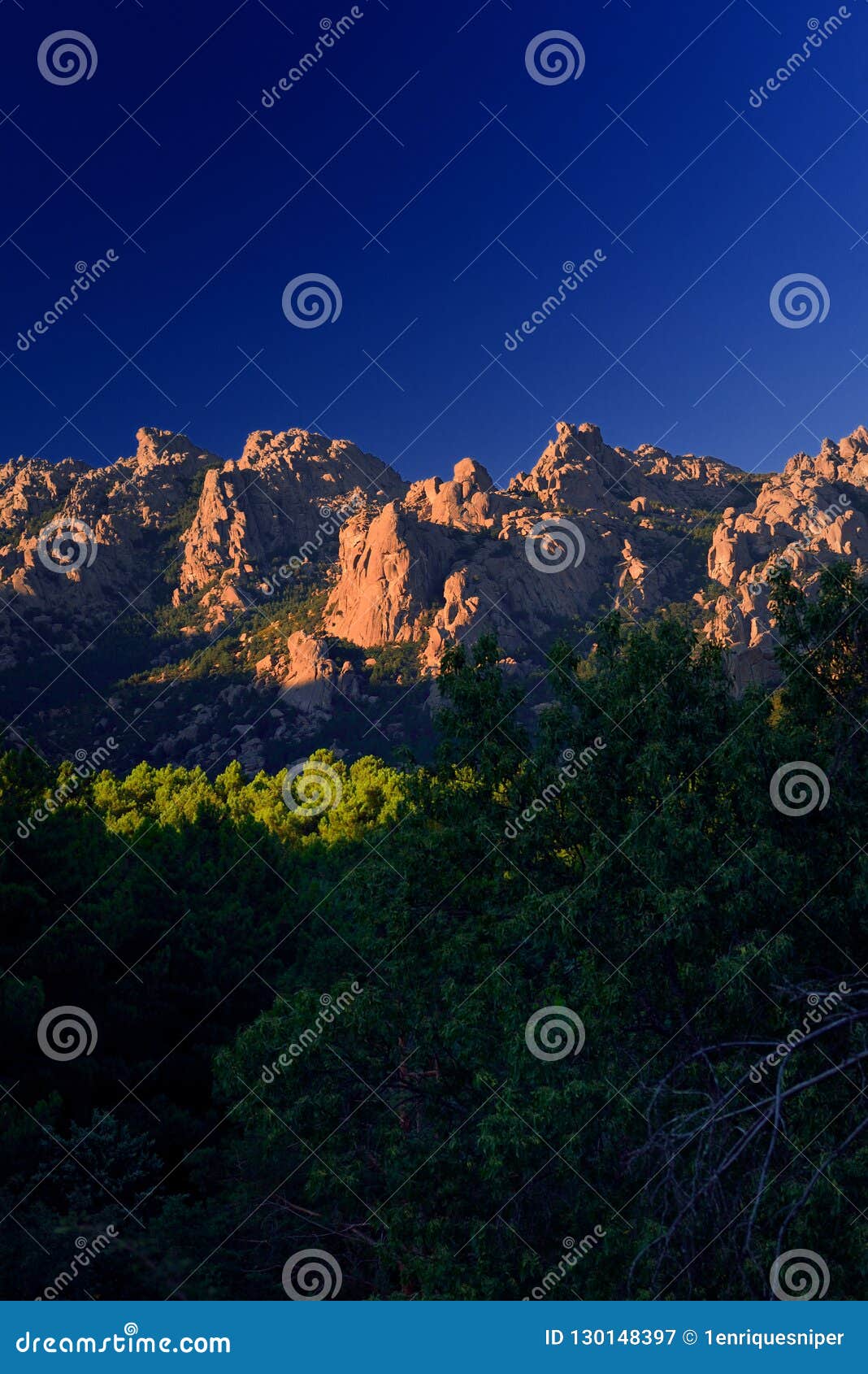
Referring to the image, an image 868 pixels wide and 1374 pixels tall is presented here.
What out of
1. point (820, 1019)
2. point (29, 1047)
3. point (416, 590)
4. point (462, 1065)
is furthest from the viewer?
point (416, 590)

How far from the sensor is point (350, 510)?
199m

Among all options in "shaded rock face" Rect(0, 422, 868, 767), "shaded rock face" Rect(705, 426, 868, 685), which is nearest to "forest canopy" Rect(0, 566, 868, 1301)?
"shaded rock face" Rect(0, 422, 868, 767)

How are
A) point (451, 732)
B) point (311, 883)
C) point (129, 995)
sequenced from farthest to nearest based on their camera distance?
1. point (311, 883)
2. point (129, 995)
3. point (451, 732)

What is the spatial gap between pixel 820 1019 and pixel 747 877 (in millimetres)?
2462

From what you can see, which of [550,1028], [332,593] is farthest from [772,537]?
[550,1028]

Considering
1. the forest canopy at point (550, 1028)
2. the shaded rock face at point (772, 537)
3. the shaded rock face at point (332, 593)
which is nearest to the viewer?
the forest canopy at point (550, 1028)

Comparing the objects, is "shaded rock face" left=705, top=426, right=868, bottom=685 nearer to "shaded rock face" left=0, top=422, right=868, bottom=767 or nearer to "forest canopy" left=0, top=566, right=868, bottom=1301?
"shaded rock face" left=0, top=422, right=868, bottom=767

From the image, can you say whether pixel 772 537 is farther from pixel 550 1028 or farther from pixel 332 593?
pixel 550 1028

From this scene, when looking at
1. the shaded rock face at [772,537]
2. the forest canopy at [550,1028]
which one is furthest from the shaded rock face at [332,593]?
the forest canopy at [550,1028]

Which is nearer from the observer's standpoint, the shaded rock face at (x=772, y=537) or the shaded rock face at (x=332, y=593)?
the shaded rock face at (x=772, y=537)

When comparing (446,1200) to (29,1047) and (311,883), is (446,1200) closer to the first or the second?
(29,1047)

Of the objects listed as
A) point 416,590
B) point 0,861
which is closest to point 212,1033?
point 0,861

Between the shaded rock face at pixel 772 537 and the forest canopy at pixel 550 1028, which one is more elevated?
the shaded rock face at pixel 772 537

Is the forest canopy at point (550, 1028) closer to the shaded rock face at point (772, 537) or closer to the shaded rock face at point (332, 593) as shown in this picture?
the shaded rock face at point (332, 593)
